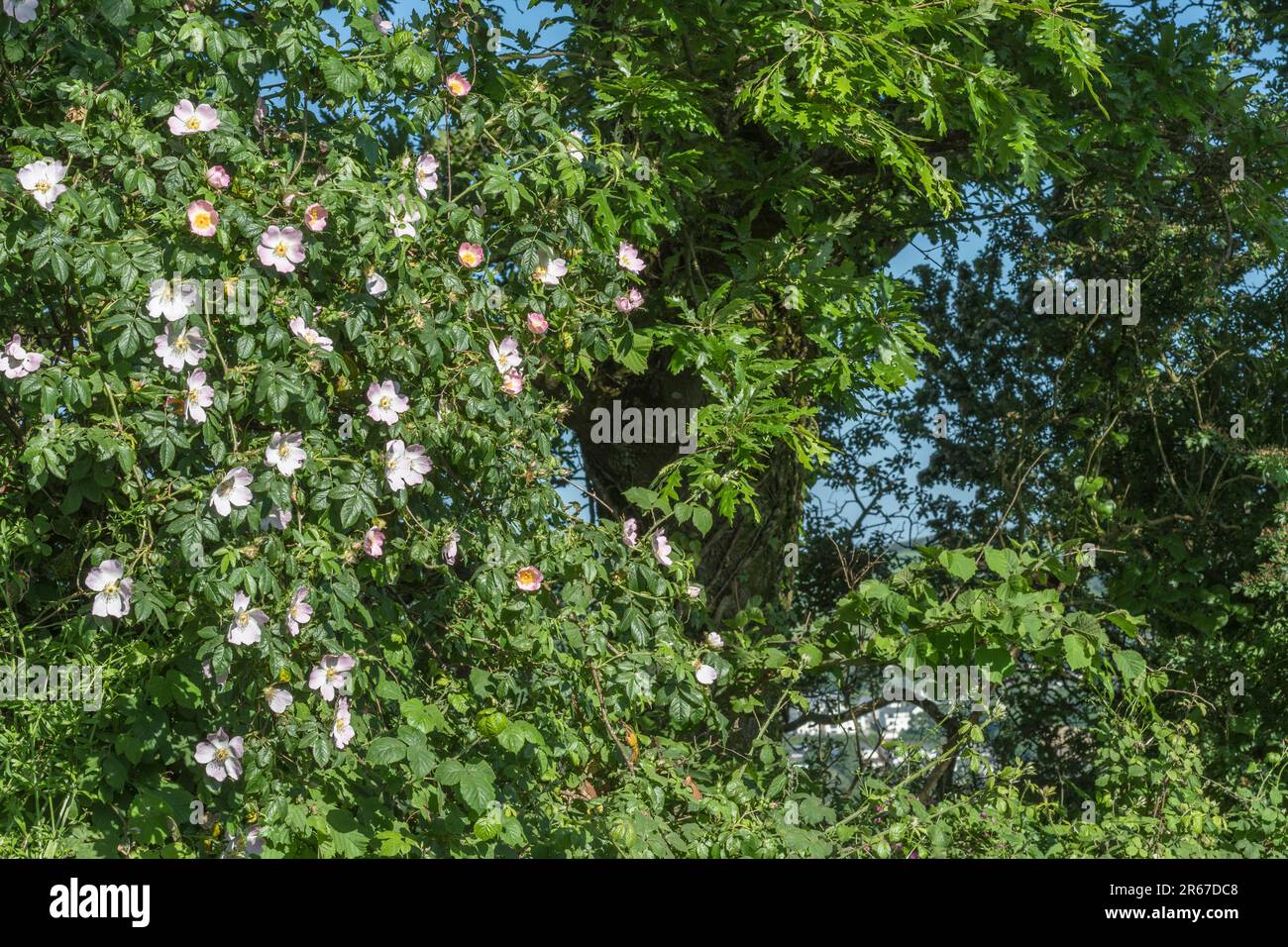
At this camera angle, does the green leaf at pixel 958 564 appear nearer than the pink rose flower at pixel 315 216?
No

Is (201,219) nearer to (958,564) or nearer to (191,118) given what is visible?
(191,118)

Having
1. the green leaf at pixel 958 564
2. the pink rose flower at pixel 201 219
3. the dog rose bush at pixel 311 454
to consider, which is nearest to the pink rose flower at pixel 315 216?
the dog rose bush at pixel 311 454

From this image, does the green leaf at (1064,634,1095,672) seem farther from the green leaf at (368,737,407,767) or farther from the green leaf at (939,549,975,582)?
the green leaf at (368,737,407,767)

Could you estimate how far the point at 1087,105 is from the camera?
5.53m

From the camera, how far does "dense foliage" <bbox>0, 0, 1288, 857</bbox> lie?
125 inches

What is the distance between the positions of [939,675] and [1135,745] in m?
0.72

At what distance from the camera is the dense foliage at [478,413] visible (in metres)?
3.18

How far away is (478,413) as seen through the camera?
3.53 m

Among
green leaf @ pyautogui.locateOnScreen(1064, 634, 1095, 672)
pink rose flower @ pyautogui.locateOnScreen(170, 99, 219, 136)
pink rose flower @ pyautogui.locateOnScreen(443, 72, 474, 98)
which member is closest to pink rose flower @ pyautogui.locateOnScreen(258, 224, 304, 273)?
pink rose flower @ pyautogui.locateOnScreen(170, 99, 219, 136)

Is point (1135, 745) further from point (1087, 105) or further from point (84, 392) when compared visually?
point (84, 392)

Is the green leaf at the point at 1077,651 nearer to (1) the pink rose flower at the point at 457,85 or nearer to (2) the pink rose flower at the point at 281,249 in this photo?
(1) the pink rose flower at the point at 457,85

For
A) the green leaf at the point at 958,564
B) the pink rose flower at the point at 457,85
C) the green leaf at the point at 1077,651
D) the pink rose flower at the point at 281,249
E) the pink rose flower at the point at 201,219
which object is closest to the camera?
the pink rose flower at the point at 201,219

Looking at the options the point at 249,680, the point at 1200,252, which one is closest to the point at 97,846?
the point at 249,680

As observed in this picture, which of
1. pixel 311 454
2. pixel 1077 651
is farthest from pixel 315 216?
pixel 1077 651
